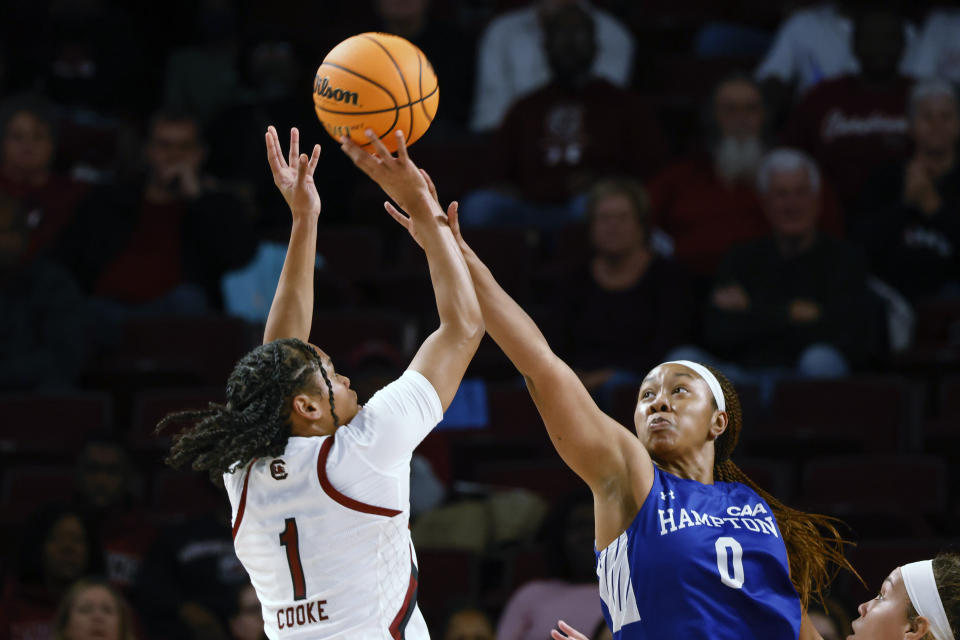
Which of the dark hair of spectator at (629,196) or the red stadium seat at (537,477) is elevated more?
the dark hair of spectator at (629,196)

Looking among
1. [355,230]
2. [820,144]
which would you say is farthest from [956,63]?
[355,230]

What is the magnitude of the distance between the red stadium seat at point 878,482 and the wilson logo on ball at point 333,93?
3.81m

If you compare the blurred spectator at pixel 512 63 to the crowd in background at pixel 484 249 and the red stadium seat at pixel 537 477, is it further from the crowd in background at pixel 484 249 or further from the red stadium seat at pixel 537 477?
the red stadium seat at pixel 537 477

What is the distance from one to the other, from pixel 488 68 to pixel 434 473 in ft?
13.2

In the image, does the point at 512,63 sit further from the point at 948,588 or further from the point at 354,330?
the point at 948,588

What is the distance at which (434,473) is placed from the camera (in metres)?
7.59

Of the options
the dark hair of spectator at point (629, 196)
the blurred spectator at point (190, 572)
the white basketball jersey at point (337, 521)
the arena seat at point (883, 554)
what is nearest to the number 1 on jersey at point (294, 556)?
the white basketball jersey at point (337, 521)

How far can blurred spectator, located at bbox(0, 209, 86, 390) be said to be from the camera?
328 inches

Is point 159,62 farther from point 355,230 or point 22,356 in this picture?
point 22,356

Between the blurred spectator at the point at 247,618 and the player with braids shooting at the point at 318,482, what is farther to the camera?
the blurred spectator at the point at 247,618

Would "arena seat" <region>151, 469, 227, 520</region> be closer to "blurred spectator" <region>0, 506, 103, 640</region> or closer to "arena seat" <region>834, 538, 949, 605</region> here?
"blurred spectator" <region>0, 506, 103, 640</region>

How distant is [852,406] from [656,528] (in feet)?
13.3

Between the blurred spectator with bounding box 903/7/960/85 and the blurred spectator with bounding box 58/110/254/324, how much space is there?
516cm

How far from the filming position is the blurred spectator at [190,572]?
22.7 feet
